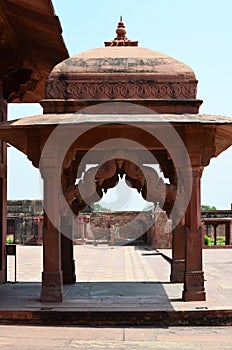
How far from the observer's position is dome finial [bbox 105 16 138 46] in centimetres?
959

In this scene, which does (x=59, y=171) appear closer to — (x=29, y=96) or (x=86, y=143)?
(x=86, y=143)

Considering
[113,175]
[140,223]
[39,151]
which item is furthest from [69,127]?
[140,223]

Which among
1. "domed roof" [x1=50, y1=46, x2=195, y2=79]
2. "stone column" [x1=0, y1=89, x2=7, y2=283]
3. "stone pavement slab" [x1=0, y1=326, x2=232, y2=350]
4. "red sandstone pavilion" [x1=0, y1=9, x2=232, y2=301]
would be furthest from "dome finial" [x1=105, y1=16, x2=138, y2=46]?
"stone pavement slab" [x1=0, y1=326, x2=232, y2=350]

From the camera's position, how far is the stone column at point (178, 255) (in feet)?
32.4

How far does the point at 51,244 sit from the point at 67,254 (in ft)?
7.36

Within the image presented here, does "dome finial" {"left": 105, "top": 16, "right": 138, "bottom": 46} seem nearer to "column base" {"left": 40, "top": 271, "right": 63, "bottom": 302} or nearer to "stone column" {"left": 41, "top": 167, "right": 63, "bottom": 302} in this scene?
"stone column" {"left": 41, "top": 167, "right": 63, "bottom": 302}

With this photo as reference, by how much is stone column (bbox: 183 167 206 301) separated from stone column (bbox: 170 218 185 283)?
1.77 m

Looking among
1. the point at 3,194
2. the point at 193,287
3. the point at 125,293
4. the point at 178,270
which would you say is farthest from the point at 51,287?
the point at 3,194

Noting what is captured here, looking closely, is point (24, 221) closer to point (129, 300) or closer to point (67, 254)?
point (67, 254)

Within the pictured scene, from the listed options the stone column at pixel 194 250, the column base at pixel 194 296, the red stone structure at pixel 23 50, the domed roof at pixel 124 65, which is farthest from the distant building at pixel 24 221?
the column base at pixel 194 296

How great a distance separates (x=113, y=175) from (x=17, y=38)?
2806 millimetres

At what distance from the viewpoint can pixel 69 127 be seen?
7707 mm

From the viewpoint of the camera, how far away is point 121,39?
979cm

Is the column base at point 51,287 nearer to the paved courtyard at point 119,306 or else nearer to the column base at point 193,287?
the paved courtyard at point 119,306
